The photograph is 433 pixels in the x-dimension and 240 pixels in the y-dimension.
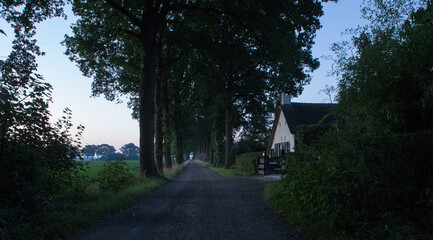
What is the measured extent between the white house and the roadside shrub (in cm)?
1585

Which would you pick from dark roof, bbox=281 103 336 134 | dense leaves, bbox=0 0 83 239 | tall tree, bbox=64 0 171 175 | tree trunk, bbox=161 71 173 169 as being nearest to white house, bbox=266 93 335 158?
dark roof, bbox=281 103 336 134

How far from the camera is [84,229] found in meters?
5.78

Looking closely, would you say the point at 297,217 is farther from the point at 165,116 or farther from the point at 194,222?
the point at 165,116

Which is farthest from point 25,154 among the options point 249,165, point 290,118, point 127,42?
point 290,118

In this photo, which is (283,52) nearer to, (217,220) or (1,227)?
(217,220)

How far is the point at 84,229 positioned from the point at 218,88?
25.9 metres

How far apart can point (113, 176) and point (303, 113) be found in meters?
19.2

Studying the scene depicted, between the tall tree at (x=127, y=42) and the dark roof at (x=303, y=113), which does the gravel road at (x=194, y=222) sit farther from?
the dark roof at (x=303, y=113)

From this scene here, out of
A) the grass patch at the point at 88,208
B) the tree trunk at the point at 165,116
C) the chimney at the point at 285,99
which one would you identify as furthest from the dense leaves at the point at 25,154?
the chimney at the point at 285,99

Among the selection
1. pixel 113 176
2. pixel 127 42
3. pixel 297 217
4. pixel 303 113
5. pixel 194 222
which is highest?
pixel 127 42

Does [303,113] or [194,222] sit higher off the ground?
[303,113]

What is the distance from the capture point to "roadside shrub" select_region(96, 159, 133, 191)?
1127cm

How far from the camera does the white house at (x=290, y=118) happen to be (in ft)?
84.5

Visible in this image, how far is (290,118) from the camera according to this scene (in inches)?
1037
